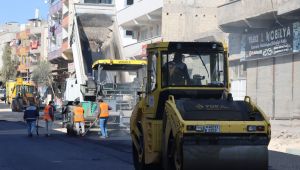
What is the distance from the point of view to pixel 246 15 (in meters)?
27.3

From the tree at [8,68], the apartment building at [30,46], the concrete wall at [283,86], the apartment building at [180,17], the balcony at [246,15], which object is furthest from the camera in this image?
the tree at [8,68]

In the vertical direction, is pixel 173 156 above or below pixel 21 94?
above

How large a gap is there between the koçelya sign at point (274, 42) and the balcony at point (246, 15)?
533 millimetres

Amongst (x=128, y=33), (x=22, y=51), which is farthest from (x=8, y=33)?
(x=128, y=33)

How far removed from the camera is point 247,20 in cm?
2756

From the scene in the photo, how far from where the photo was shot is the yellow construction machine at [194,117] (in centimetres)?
1020

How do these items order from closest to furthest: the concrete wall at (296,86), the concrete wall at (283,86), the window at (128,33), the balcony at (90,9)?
1. the concrete wall at (296,86)
2. the concrete wall at (283,86)
3. the balcony at (90,9)
4. the window at (128,33)

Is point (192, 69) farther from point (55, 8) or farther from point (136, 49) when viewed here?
point (55, 8)

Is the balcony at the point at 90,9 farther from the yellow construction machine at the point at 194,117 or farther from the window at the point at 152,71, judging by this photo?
the window at the point at 152,71

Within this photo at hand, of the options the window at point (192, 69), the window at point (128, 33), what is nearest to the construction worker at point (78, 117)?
the window at point (192, 69)

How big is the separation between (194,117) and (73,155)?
776 centimetres

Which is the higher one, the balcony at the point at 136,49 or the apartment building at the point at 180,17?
the apartment building at the point at 180,17

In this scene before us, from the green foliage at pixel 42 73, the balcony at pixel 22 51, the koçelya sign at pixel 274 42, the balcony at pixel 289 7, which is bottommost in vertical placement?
the green foliage at pixel 42 73

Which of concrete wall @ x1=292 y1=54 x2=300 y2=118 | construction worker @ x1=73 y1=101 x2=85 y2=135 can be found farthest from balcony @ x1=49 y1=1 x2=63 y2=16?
concrete wall @ x1=292 y1=54 x2=300 y2=118
